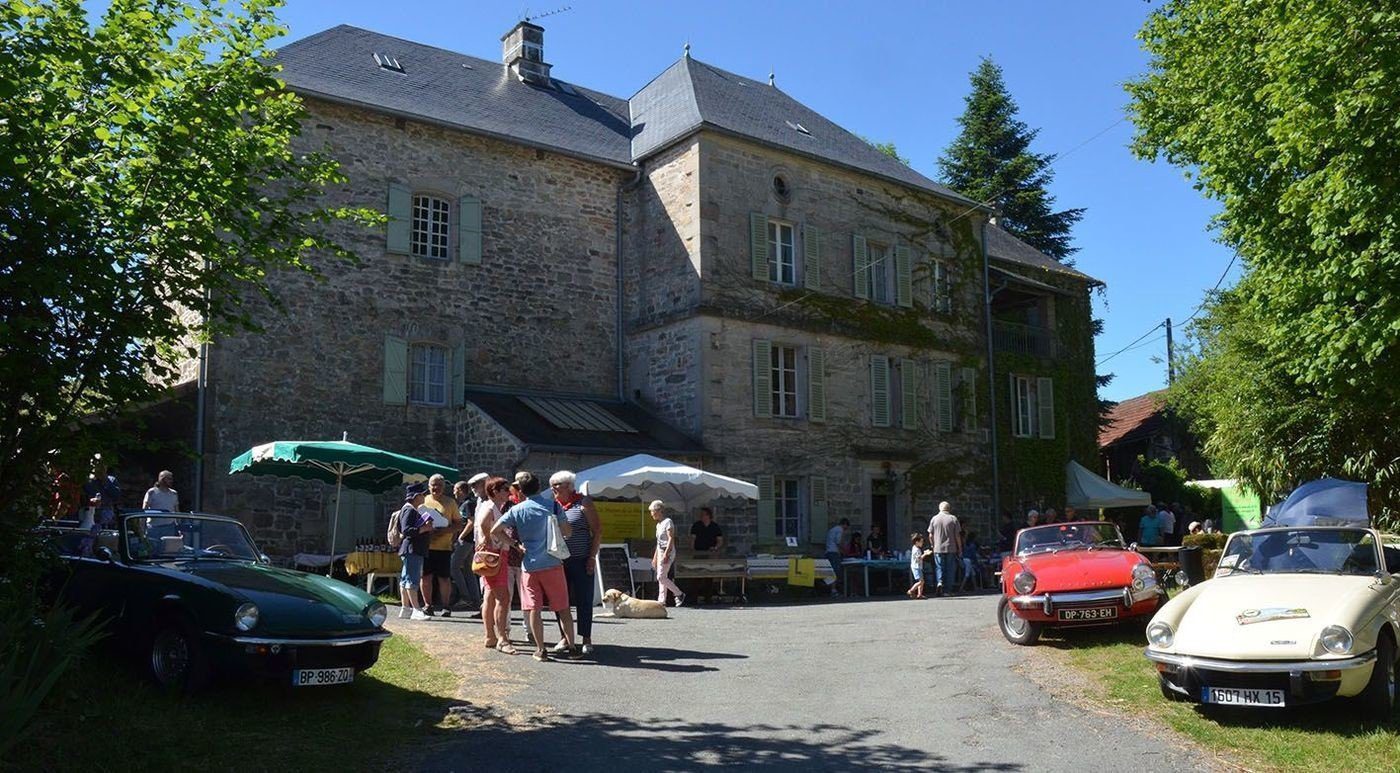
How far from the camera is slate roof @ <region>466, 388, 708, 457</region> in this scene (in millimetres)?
18266

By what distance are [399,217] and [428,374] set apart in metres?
2.79

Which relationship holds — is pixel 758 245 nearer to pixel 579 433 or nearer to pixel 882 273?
pixel 882 273

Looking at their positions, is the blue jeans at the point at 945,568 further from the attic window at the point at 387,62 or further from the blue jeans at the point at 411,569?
Result: the attic window at the point at 387,62

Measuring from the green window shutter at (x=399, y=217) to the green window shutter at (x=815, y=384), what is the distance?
7.99 meters

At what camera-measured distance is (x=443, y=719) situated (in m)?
7.37

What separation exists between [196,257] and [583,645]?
4.53 metres

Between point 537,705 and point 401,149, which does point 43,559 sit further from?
point 401,149

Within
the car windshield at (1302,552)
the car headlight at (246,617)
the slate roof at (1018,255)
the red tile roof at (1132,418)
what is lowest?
the car headlight at (246,617)

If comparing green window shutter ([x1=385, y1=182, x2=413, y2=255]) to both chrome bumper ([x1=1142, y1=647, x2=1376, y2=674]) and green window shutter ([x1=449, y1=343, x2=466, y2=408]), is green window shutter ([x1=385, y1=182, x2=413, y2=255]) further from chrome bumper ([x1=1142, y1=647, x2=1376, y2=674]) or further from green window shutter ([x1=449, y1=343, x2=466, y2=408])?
chrome bumper ([x1=1142, y1=647, x2=1376, y2=674])

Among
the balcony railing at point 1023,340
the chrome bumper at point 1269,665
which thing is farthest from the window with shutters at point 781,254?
the chrome bumper at point 1269,665

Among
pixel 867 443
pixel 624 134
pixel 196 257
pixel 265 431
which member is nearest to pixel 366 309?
pixel 265 431

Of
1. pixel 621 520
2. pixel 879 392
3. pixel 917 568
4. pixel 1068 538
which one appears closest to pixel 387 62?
pixel 621 520

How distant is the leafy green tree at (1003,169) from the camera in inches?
1534

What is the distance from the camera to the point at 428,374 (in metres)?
20.0
